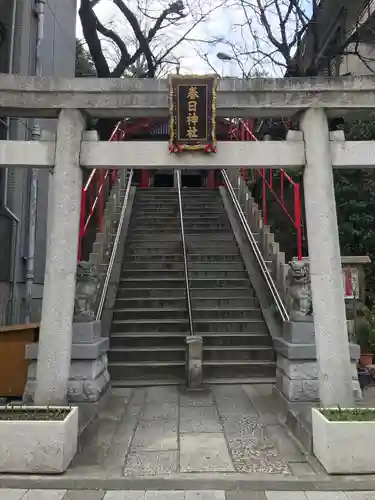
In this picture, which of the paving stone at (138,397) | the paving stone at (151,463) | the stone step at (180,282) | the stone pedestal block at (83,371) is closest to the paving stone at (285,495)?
the paving stone at (151,463)

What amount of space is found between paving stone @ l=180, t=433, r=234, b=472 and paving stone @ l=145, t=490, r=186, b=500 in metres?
0.35

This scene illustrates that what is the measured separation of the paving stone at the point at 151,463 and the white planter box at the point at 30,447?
70 centimetres

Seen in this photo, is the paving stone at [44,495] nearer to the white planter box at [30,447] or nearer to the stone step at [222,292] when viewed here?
the white planter box at [30,447]

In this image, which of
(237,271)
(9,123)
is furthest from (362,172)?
(9,123)

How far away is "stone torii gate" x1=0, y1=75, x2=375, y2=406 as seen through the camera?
16.2 feet

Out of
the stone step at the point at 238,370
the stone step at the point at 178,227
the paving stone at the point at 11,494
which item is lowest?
the paving stone at the point at 11,494

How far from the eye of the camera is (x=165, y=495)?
389 cm

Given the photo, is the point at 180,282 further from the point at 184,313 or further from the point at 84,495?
the point at 84,495

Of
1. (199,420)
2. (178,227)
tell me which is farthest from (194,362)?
(178,227)

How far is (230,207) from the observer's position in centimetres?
1225

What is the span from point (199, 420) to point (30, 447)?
2.31m

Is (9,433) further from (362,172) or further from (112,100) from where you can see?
(362,172)

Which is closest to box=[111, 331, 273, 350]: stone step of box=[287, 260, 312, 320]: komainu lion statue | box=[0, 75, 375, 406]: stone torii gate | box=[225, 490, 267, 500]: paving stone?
box=[287, 260, 312, 320]: komainu lion statue

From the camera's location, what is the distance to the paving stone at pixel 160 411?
5.89 metres
